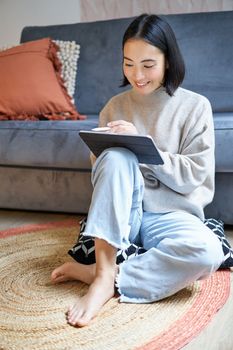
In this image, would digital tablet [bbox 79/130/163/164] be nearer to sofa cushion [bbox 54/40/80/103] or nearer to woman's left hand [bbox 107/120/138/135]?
woman's left hand [bbox 107/120/138/135]

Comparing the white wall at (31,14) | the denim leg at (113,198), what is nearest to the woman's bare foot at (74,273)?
the denim leg at (113,198)

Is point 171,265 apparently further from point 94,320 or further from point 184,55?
point 184,55

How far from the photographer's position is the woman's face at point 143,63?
119 centimetres

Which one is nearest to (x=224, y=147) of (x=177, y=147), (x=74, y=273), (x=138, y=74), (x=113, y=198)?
(x=177, y=147)

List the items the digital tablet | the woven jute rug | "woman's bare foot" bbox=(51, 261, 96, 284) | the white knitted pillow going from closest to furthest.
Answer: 1. the woven jute rug
2. the digital tablet
3. "woman's bare foot" bbox=(51, 261, 96, 284)
4. the white knitted pillow

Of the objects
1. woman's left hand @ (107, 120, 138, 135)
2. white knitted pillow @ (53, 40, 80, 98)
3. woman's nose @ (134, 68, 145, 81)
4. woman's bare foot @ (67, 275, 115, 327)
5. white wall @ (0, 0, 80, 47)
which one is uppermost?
woman's nose @ (134, 68, 145, 81)

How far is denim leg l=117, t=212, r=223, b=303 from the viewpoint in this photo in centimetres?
109

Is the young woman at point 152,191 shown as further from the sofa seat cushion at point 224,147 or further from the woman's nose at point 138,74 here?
the sofa seat cushion at point 224,147

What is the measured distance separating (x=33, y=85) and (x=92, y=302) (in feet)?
3.91

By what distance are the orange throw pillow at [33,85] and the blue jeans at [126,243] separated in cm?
84

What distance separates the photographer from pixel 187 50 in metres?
1.98

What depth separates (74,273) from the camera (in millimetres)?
1202

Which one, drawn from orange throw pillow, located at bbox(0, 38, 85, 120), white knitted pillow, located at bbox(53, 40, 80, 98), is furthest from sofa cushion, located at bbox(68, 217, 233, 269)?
white knitted pillow, located at bbox(53, 40, 80, 98)

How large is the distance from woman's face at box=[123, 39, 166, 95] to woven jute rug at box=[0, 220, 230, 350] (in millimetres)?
562
